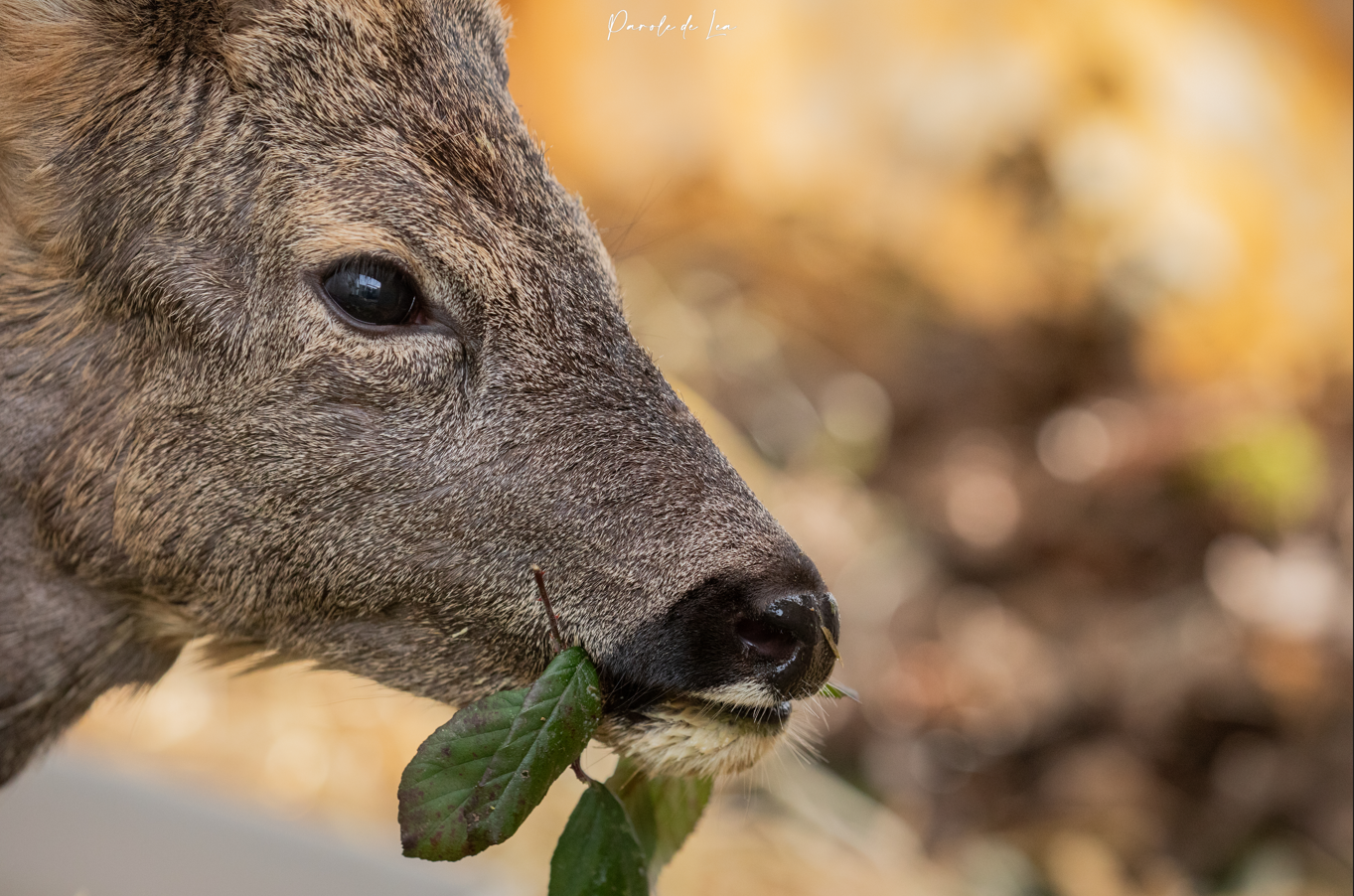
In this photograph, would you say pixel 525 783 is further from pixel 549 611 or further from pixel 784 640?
pixel 784 640

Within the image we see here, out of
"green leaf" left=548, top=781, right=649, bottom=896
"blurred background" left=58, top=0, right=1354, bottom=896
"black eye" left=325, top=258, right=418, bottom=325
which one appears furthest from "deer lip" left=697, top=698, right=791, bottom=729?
"blurred background" left=58, top=0, right=1354, bottom=896

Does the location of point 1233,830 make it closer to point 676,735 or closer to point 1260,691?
point 1260,691

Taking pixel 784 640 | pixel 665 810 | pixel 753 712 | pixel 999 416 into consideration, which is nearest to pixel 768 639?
pixel 784 640

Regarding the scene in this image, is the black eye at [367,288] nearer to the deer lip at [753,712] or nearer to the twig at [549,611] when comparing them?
the twig at [549,611]

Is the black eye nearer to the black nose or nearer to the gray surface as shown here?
the black nose

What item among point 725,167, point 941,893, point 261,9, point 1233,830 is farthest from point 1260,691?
point 261,9
